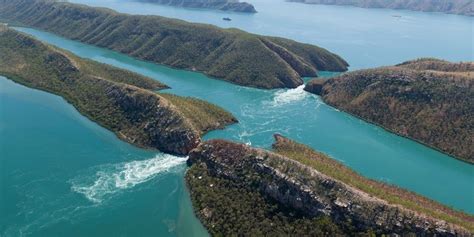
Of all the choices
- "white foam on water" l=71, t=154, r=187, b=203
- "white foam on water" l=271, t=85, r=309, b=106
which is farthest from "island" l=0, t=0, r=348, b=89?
"white foam on water" l=71, t=154, r=187, b=203

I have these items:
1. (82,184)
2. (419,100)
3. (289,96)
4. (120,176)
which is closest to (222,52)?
(289,96)

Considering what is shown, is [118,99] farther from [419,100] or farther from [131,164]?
[419,100]

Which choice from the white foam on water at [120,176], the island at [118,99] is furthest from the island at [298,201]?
the island at [118,99]

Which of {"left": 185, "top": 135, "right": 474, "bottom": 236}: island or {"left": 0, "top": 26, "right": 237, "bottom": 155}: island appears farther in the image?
{"left": 0, "top": 26, "right": 237, "bottom": 155}: island

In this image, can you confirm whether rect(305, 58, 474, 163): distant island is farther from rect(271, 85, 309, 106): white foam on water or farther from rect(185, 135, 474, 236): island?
rect(185, 135, 474, 236): island

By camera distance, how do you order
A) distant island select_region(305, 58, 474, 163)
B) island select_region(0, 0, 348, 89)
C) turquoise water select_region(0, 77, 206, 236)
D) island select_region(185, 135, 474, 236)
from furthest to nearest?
1. island select_region(0, 0, 348, 89)
2. distant island select_region(305, 58, 474, 163)
3. turquoise water select_region(0, 77, 206, 236)
4. island select_region(185, 135, 474, 236)

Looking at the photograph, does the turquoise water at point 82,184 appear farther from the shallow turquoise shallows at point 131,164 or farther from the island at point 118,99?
the island at point 118,99
